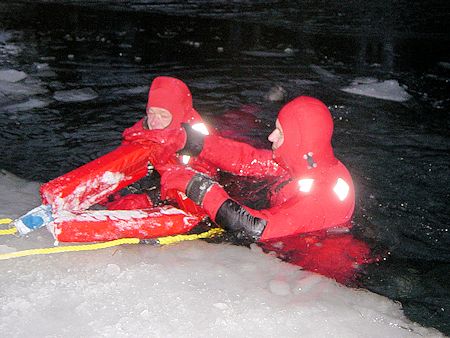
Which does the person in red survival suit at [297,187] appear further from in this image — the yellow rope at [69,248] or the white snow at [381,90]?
the white snow at [381,90]

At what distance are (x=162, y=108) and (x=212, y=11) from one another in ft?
42.4

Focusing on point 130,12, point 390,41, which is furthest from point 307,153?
point 130,12

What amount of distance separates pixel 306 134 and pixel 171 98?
122 centimetres

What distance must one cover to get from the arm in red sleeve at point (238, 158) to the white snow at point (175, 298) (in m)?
1.24

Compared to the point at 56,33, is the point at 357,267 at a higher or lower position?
lower

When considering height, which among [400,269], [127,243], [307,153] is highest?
[307,153]

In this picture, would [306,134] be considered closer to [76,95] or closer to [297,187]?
[297,187]

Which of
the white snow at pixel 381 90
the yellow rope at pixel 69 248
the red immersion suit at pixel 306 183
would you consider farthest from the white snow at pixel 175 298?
the white snow at pixel 381 90

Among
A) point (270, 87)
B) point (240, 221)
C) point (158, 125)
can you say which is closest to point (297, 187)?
point (240, 221)

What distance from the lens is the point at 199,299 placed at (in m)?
2.75

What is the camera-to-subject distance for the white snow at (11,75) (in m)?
7.61

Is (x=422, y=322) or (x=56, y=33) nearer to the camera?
(x=422, y=322)

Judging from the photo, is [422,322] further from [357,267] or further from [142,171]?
[142,171]

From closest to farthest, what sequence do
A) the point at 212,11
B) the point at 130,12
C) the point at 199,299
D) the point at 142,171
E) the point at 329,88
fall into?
the point at 199,299, the point at 142,171, the point at 329,88, the point at 130,12, the point at 212,11
